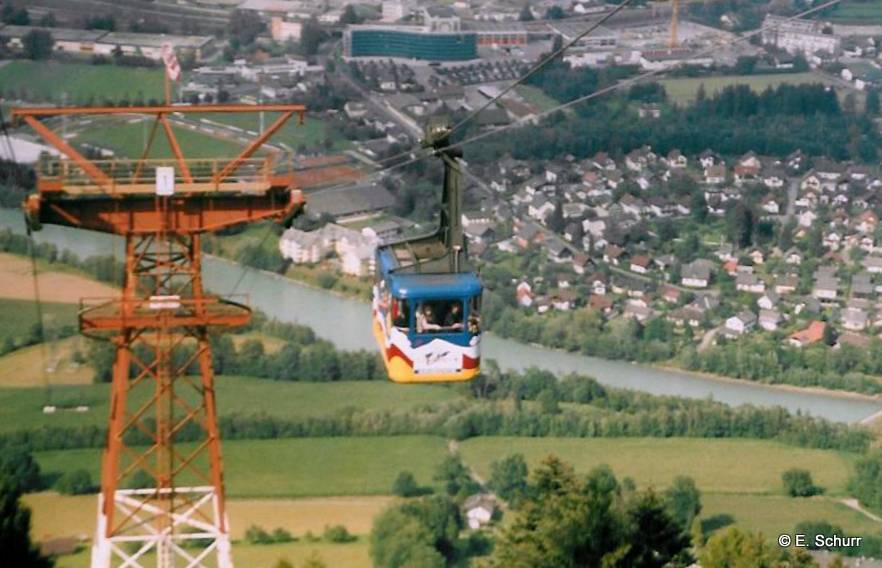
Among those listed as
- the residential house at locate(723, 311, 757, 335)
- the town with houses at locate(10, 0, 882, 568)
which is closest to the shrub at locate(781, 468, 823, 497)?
the town with houses at locate(10, 0, 882, 568)

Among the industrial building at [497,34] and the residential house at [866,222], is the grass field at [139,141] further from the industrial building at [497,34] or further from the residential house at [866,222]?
the industrial building at [497,34]

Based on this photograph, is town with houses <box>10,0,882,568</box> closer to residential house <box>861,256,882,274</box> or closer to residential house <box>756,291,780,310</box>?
residential house <box>756,291,780,310</box>

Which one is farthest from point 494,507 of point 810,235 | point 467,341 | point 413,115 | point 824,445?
point 413,115

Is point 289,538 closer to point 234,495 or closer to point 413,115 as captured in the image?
point 234,495

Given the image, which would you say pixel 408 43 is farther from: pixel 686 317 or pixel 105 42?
pixel 686 317


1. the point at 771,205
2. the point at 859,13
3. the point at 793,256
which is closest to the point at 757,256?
the point at 793,256

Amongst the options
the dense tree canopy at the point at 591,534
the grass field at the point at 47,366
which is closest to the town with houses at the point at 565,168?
the grass field at the point at 47,366
